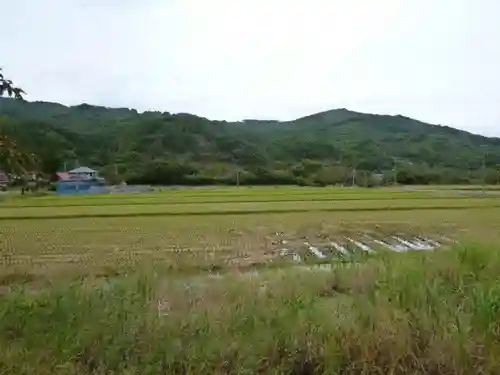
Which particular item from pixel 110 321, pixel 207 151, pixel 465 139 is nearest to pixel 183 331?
pixel 110 321

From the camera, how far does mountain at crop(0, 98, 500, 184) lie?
145 ft

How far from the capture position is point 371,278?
5418 millimetres

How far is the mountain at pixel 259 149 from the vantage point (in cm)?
4434

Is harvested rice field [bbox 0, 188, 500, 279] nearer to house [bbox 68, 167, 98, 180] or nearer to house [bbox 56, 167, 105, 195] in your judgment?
house [bbox 56, 167, 105, 195]

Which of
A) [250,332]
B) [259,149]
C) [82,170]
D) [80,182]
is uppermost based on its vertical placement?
[259,149]

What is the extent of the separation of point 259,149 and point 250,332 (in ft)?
172

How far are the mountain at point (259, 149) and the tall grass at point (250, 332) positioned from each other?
33.7 metres

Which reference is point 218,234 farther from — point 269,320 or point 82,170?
point 82,170

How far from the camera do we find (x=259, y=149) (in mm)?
55375

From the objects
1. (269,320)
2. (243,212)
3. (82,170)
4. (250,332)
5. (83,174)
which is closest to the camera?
(250,332)

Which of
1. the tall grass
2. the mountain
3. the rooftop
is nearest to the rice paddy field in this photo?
the tall grass

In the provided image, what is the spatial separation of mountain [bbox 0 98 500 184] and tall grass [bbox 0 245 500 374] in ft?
111

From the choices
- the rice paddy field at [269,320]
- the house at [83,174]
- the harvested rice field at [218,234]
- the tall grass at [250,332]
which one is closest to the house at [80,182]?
the house at [83,174]

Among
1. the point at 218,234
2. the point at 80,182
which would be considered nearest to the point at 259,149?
Result: the point at 80,182
